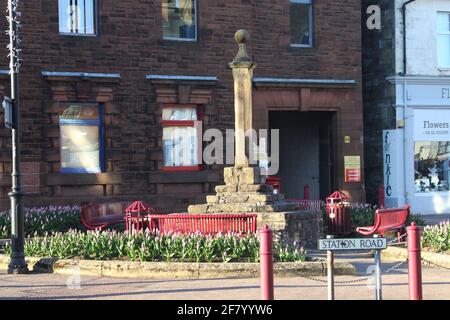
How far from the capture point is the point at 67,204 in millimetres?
21297

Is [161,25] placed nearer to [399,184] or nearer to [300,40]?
[300,40]

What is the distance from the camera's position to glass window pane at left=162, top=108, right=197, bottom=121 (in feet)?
74.6

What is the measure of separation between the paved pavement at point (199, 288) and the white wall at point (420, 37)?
47.0 feet

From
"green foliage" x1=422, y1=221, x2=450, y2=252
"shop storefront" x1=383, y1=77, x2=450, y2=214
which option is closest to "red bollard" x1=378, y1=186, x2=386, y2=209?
"shop storefront" x1=383, y1=77, x2=450, y2=214

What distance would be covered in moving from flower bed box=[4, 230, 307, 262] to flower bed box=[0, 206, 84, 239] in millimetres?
3373

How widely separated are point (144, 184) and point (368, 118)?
8303 millimetres

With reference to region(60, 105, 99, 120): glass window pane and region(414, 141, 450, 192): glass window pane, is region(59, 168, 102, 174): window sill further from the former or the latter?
region(414, 141, 450, 192): glass window pane

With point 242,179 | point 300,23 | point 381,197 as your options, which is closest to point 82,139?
point 300,23

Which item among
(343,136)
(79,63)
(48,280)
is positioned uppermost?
(79,63)

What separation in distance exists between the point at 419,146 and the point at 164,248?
1517 cm

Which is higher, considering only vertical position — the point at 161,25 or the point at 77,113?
the point at 161,25

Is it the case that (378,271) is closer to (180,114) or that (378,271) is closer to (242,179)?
(242,179)
